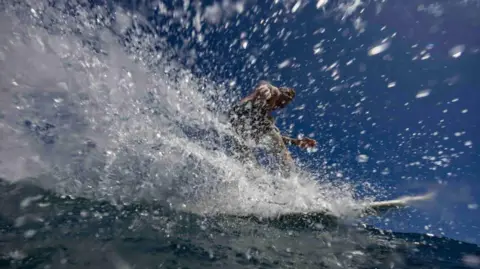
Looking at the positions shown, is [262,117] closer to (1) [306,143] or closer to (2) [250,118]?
(2) [250,118]

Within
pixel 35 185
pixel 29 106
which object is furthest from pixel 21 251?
pixel 29 106

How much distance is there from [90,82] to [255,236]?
4489mm

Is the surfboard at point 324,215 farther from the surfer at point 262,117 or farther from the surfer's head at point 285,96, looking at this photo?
the surfer's head at point 285,96

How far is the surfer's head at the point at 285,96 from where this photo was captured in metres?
6.14

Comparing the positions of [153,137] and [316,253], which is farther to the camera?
[153,137]

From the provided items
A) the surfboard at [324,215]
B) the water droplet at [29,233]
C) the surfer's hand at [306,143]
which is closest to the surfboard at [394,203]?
the surfboard at [324,215]

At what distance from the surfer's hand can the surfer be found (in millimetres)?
445

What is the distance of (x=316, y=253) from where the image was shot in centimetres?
313

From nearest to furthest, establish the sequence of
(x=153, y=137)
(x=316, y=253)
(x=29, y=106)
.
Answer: (x=316, y=253), (x=29, y=106), (x=153, y=137)

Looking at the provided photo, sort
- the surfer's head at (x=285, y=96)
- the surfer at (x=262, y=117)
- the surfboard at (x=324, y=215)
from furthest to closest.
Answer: the surfer's head at (x=285, y=96)
the surfer at (x=262, y=117)
the surfboard at (x=324, y=215)

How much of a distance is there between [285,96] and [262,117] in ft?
2.58

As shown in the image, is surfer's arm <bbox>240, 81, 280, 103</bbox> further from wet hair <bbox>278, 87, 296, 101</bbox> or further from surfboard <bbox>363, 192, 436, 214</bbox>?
surfboard <bbox>363, 192, 436, 214</bbox>

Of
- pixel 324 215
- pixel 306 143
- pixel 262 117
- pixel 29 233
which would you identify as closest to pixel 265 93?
pixel 262 117

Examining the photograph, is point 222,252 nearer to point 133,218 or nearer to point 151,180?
point 133,218
